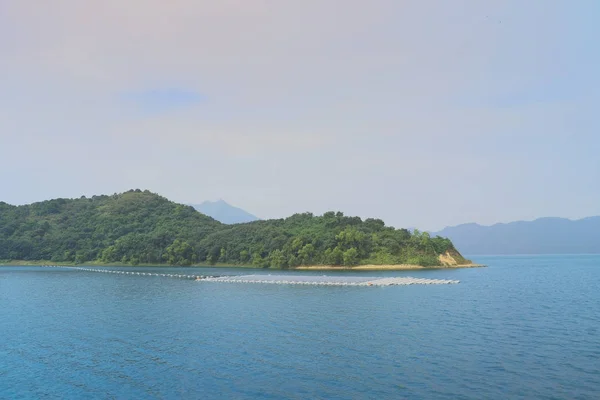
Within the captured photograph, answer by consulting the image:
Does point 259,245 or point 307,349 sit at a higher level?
point 259,245

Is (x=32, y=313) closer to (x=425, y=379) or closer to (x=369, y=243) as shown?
(x=425, y=379)

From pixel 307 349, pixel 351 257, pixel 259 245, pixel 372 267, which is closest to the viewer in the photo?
pixel 307 349

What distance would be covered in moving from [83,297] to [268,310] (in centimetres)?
3476

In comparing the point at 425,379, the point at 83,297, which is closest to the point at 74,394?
the point at 425,379

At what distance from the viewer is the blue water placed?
24.8 meters

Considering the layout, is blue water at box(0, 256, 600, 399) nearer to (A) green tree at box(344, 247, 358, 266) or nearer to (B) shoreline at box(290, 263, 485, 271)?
(B) shoreline at box(290, 263, 485, 271)

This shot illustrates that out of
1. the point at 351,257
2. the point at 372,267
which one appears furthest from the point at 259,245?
the point at 372,267

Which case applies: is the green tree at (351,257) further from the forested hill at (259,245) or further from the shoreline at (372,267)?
the shoreline at (372,267)

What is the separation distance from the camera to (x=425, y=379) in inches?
1017

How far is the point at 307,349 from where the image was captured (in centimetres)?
3344

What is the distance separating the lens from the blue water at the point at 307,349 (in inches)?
976

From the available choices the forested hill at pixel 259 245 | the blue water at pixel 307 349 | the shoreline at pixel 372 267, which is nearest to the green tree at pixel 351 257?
the forested hill at pixel 259 245

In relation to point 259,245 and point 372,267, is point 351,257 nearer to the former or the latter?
point 372,267

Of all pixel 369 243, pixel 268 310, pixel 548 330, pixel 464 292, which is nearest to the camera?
pixel 548 330
